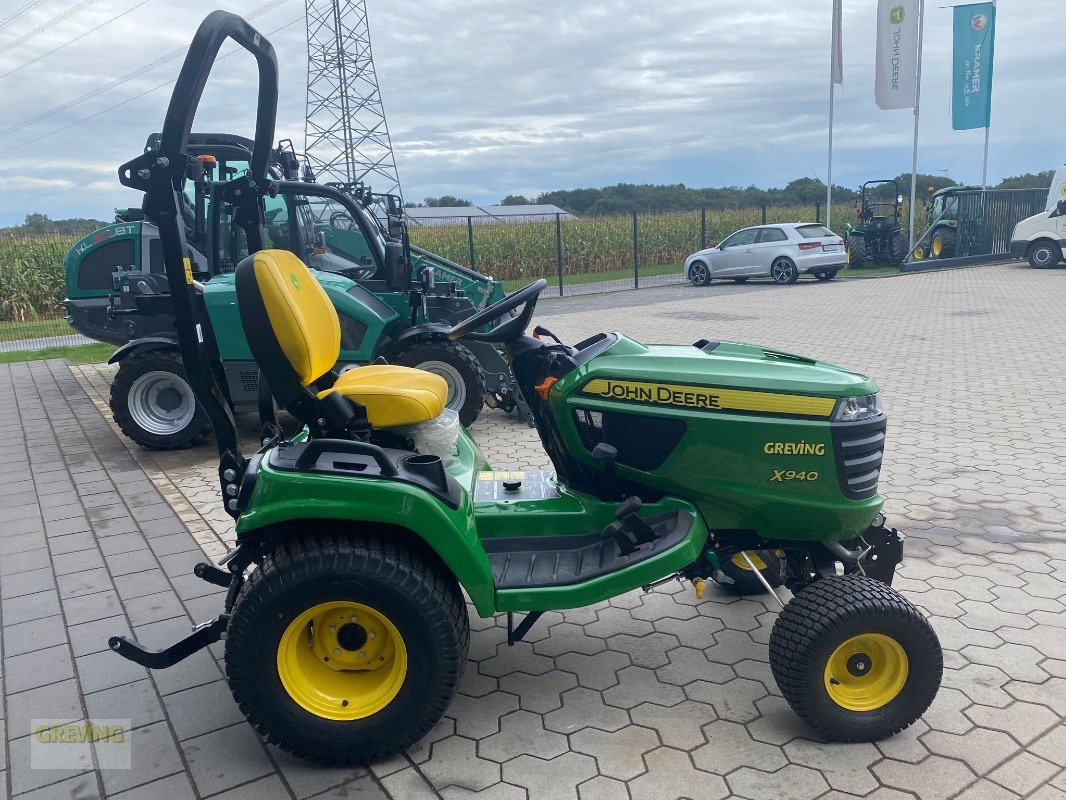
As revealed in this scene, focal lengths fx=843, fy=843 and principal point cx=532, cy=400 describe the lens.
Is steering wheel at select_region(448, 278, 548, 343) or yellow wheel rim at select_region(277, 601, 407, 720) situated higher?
steering wheel at select_region(448, 278, 548, 343)

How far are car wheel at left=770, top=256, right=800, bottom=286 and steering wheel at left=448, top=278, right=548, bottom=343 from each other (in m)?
16.6

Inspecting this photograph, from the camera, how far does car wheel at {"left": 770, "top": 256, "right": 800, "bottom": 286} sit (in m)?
18.6

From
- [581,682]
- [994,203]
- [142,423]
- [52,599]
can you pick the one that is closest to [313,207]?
[142,423]

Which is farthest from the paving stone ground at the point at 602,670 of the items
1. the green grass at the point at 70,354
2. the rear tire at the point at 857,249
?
the rear tire at the point at 857,249

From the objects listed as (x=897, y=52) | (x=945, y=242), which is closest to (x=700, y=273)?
(x=945, y=242)

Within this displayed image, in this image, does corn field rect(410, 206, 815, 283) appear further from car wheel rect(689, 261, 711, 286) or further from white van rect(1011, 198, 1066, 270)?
white van rect(1011, 198, 1066, 270)

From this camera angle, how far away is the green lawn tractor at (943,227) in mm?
20969

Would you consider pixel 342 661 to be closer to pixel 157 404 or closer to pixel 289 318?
pixel 289 318

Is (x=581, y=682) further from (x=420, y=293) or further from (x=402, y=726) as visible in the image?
(x=420, y=293)

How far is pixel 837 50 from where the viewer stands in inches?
841

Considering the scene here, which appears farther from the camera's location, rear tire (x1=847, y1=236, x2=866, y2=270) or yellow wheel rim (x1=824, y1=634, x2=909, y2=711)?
rear tire (x1=847, y1=236, x2=866, y2=270)

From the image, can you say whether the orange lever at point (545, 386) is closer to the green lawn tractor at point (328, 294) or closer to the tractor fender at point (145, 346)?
the green lawn tractor at point (328, 294)

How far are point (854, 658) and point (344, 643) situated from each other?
1.70 meters

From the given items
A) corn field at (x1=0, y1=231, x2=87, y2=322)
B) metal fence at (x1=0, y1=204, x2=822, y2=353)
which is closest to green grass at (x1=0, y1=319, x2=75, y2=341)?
metal fence at (x1=0, y1=204, x2=822, y2=353)
